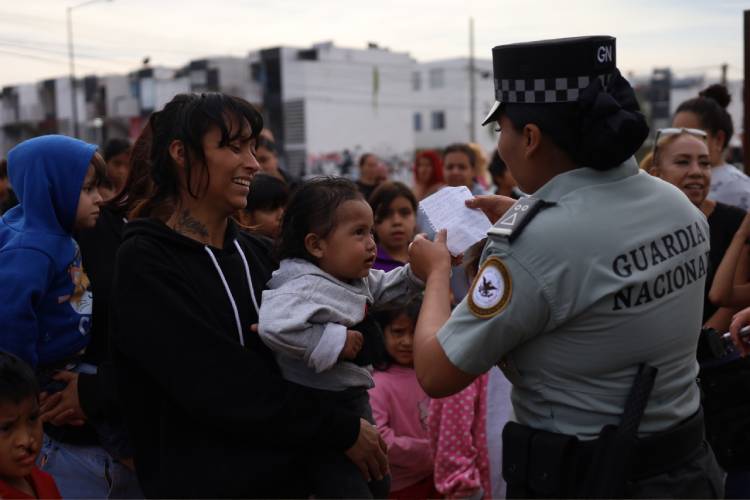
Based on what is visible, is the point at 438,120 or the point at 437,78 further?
the point at 437,78

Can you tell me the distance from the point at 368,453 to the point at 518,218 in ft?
2.90

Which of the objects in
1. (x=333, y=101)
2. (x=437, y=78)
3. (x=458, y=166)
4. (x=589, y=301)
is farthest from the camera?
(x=437, y=78)

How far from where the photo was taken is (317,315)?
2.59 m

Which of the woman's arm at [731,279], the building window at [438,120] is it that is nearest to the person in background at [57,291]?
the woman's arm at [731,279]

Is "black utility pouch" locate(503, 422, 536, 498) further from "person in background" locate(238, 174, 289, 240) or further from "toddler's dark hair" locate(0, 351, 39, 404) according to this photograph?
"person in background" locate(238, 174, 289, 240)

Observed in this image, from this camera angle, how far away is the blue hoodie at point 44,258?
289cm

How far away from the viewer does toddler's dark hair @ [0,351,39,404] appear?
278cm

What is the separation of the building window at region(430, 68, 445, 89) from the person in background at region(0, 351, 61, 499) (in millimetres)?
65333

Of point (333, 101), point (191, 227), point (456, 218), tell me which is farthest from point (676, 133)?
point (333, 101)

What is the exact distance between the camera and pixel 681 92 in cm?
7106

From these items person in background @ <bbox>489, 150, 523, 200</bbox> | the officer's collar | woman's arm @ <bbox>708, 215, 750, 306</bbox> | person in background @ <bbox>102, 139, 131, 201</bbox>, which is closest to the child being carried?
the officer's collar

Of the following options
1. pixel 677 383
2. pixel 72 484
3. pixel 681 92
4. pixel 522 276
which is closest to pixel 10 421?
pixel 72 484

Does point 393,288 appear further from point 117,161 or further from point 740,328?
point 117,161

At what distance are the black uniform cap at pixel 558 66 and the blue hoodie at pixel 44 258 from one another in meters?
1.71
